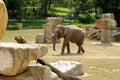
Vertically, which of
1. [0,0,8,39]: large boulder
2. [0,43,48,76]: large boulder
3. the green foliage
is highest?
[0,0,8,39]: large boulder

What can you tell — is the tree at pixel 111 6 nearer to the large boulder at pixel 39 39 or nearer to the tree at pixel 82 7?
the large boulder at pixel 39 39

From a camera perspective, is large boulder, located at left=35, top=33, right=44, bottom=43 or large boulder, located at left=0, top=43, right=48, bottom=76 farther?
large boulder, located at left=35, top=33, right=44, bottom=43

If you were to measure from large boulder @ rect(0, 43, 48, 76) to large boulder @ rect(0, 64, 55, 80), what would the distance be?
0.18 m

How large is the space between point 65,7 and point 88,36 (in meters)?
66.2

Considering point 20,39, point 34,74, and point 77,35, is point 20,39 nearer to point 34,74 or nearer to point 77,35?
point 34,74

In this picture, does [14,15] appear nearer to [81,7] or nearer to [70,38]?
[81,7]

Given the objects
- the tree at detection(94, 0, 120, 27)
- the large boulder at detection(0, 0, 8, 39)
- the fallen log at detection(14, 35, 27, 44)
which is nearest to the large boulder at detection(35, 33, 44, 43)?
the tree at detection(94, 0, 120, 27)

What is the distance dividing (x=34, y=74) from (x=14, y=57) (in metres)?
0.74

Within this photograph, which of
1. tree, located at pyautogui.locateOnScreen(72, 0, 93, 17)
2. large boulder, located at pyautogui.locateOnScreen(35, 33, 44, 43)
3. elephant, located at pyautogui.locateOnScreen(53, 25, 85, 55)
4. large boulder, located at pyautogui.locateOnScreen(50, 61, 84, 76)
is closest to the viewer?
large boulder, located at pyautogui.locateOnScreen(50, 61, 84, 76)

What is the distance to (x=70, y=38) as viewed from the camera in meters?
20.8

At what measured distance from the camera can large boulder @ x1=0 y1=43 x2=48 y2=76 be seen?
18.0 ft

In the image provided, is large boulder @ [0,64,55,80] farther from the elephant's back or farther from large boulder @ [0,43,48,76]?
the elephant's back

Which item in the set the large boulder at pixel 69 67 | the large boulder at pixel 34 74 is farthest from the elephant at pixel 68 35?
the large boulder at pixel 34 74

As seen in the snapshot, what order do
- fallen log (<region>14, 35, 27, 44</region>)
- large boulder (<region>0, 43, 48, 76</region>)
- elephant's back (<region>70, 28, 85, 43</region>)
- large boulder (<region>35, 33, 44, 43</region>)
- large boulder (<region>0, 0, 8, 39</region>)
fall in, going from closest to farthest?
large boulder (<region>0, 43, 48, 76</region>)
large boulder (<region>0, 0, 8, 39</region>)
fallen log (<region>14, 35, 27, 44</region>)
elephant's back (<region>70, 28, 85, 43</region>)
large boulder (<region>35, 33, 44, 43</region>)
